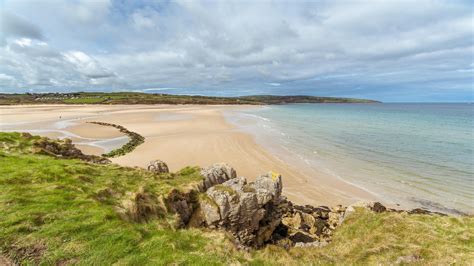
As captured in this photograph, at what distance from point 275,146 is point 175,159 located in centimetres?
1486

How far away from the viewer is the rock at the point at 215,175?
1370 cm

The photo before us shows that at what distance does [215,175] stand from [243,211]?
125 inches

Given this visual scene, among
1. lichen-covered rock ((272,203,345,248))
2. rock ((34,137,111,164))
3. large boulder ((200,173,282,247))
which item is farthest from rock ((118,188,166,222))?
rock ((34,137,111,164))

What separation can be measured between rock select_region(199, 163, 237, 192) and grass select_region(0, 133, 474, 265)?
62.1 inches


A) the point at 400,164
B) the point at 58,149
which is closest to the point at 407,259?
the point at 58,149

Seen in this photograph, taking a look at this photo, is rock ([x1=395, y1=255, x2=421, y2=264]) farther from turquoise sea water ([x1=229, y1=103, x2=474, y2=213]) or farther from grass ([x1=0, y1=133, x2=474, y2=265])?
turquoise sea water ([x1=229, y1=103, x2=474, y2=213])

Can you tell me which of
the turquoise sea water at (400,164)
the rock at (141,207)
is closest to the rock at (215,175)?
the rock at (141,207)

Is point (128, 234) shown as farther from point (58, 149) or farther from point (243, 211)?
point (58, 149)

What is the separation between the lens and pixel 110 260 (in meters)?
6.65

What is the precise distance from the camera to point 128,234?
7684 mm

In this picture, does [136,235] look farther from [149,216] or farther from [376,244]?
[376,244]

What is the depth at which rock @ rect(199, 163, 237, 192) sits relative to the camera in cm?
1370

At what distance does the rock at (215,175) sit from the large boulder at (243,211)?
140 centimetres

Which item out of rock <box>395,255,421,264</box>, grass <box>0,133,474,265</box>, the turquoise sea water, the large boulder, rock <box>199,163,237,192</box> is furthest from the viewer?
the turquoise sea water
